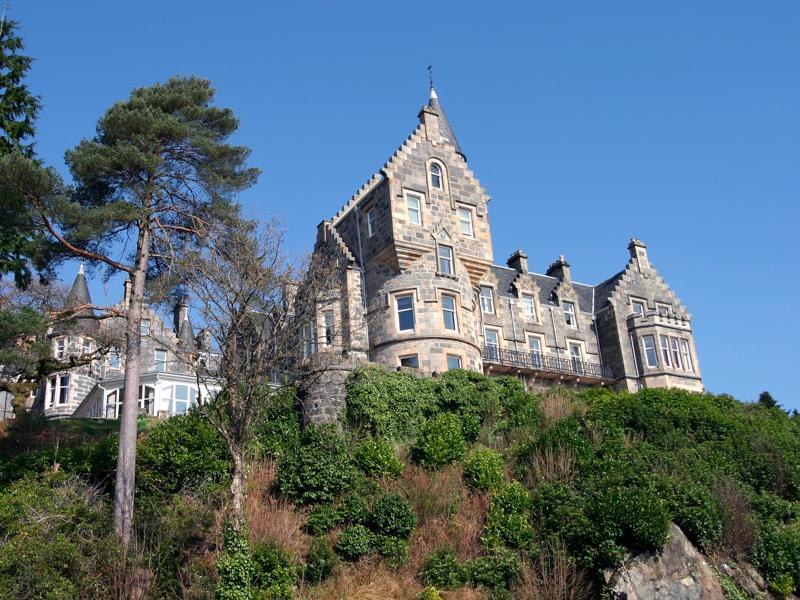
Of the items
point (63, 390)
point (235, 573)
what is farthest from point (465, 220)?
point (63, 390)

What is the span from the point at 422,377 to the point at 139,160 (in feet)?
40.8

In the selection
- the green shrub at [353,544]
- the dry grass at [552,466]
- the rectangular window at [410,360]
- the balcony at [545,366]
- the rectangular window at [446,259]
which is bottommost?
the green shrub at [353,544]

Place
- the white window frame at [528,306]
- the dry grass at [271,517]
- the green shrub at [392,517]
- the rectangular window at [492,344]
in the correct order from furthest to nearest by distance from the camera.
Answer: the white window frame at [528,306] < the rectangular window at [492,344] < the green shrub at [392,517] < the dry grass at [271,517]

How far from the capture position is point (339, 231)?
122ft

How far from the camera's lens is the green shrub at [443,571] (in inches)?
752

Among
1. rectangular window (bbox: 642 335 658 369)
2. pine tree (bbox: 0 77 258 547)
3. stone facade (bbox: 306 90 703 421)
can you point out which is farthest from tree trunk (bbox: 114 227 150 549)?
rectangular window (bbox: 642 335 658 369)

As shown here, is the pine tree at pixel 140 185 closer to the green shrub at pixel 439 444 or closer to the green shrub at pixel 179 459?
the green shrub at pixel 179 459

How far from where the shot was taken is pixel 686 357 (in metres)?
44.1

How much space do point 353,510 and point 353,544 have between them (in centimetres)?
141

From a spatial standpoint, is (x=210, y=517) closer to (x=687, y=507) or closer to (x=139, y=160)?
(x=139, y=160)

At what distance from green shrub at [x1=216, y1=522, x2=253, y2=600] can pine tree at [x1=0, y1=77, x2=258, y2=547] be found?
11.6 feet

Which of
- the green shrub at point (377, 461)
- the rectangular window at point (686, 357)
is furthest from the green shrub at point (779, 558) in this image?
the rectangular window at point (686, 357)

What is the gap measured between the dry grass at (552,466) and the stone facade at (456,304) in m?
6.71

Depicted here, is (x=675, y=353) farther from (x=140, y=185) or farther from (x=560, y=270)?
(x=140, y=185)
